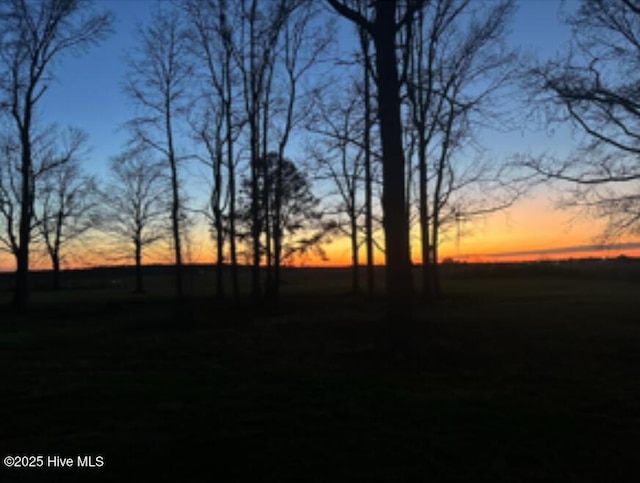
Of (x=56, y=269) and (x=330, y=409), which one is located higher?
(x=56, y=269)

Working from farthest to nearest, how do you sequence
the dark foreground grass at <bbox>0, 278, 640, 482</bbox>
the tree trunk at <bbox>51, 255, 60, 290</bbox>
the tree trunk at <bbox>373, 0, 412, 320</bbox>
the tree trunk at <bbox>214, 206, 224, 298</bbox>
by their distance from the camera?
the tree trunk at <bbox>51, 255, 60, 290</bbox> → the tree trunk at <bbox>214, 206, 224, 298</bbox> → the tree trunk at <bbox>373, 0, 412, 320</bbox> → the dark foreground grass at <bbox>0, 278, 640, 482</bbox>

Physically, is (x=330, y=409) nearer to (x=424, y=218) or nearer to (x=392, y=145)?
(x=392, y=145)

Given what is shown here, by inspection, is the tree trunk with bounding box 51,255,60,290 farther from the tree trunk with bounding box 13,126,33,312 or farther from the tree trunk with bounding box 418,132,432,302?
the tree trunk with bounding box 418,132,432,302

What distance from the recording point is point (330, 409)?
6.78 m

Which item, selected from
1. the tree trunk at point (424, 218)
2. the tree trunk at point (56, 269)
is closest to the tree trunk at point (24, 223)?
Result: the tree trunk at point (424, 218)

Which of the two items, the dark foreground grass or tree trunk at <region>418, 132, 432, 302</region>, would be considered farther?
tree trunk at <region>418, 132, 432, 302</region>

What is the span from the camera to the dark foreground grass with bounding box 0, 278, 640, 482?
498 cm

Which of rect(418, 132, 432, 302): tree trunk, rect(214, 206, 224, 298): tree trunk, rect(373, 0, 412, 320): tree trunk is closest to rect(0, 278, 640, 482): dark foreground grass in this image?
rect(373, 0, 412, 320): tree trunk

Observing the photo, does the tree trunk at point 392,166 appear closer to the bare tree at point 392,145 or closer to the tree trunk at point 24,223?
the bare tree at point 392,145

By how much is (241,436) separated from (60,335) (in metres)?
12.9

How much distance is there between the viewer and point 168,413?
658cm

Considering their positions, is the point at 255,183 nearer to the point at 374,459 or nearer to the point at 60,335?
the point at 60,335

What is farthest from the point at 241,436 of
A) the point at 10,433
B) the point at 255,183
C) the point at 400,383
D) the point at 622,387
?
the point at 255,183

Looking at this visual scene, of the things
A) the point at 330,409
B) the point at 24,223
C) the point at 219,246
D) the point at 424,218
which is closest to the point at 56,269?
the point at 219,246
